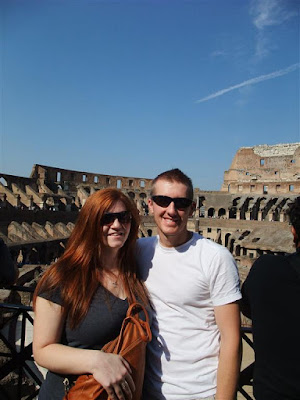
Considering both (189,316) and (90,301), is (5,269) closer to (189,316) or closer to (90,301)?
(90,301)

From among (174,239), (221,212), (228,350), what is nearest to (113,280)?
(174,239)

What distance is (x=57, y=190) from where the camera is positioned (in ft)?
117

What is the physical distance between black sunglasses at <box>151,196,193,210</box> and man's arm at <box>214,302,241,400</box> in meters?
0.74

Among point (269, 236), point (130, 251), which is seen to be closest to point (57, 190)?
point (269, 236)

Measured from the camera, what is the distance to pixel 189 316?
2.16 metres

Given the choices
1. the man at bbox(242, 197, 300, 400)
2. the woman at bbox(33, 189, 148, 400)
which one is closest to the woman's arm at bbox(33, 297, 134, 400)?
the woman at bbox(33, 189, 148, 400)

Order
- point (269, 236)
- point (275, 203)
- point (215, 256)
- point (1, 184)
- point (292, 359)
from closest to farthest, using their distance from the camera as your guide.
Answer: point (292, 359) < point (215, 256) < point (269, 236) < point (1, 184) < point (275, 203)

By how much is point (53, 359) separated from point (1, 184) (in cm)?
2906

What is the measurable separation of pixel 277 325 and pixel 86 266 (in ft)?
4.09

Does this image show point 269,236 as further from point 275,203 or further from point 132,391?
point 132,391

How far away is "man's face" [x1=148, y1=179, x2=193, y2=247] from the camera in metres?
2.30

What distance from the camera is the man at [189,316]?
6.75 feet

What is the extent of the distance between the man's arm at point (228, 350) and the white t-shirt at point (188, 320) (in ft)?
0.25

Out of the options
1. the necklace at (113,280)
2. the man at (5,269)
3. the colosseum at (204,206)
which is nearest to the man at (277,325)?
the necklace at (113,280)
